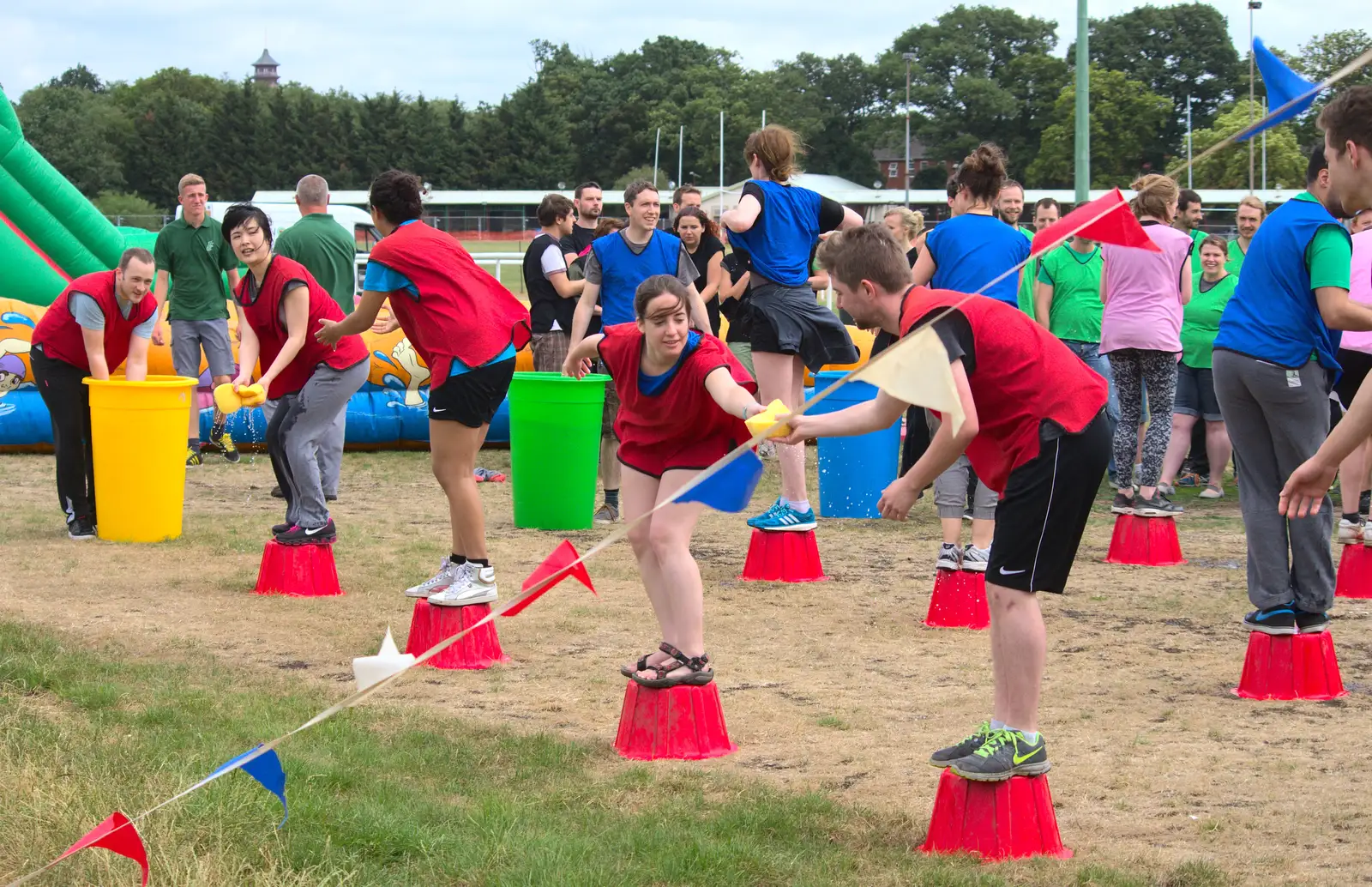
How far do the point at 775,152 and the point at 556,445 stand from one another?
2.42 m

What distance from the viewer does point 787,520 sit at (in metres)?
7.52

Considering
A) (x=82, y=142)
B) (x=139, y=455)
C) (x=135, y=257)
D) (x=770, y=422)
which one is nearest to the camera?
(x=770, y=422)

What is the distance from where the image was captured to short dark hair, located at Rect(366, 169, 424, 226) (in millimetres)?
6180

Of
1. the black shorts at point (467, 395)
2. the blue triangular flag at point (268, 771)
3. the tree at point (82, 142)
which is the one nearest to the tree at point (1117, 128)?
the tree at point (82, 142)

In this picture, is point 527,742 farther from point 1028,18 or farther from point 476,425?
point 1028,18

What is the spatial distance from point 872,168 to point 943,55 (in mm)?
9451

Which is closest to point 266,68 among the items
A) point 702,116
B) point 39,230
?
point 702,116

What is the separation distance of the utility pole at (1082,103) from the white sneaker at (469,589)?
12.3m

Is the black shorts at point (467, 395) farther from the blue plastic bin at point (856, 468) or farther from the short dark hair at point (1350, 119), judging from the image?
the blue plastic bin at point (856, 468)

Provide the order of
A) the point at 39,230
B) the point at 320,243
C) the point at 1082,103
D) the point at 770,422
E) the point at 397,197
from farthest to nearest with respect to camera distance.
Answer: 1. the point at 1082,103
2. the point at 39,230
3. the point at 320,243
4. the point at 397,197
5. the point at 770,422

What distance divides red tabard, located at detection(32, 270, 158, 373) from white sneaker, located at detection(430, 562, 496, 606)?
11.5 ft

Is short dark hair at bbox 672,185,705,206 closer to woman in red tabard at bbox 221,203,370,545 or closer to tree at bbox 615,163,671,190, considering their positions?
woman in red tabard at bbox 221,203,370,545

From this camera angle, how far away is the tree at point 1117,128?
2913 inches

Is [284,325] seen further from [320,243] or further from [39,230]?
[39,230]
